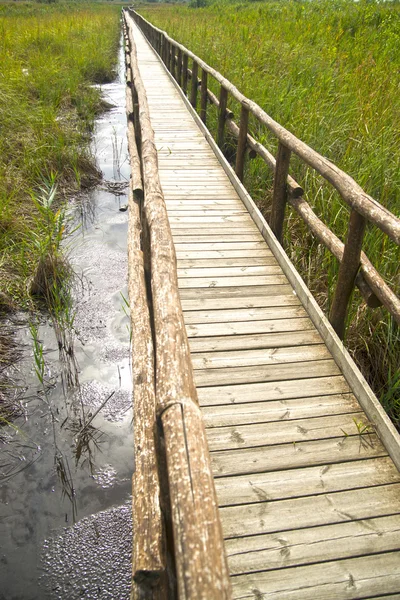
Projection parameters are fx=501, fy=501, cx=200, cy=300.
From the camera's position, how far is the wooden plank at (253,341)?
9.82 ft

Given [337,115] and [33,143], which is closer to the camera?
[337,115]

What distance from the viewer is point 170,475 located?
1.05m

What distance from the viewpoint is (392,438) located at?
2271 mm

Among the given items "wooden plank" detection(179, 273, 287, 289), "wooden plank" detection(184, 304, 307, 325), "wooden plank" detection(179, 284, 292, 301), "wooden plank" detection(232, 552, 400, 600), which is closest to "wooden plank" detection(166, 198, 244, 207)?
"wooden plank" detection(179, 273, 287, 289)

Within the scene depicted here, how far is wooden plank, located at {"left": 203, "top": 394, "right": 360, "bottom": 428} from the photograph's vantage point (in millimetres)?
2467

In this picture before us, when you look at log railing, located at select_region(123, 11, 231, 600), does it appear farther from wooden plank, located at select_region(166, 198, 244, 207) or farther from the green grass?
the green grass

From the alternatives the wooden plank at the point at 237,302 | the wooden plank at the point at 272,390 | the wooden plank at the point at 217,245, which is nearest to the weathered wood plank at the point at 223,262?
the wooden plank at the point at 217,245

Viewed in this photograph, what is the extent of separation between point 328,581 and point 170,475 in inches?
42.7

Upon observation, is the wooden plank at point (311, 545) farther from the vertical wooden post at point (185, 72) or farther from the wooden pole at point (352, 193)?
the vertical wooden post at point (185, 72)

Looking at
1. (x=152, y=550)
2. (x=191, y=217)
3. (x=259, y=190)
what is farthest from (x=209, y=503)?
(x=259, y=190)

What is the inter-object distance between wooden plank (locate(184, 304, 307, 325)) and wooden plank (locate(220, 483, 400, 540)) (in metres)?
1.38

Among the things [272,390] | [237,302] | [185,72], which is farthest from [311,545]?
[185,72]

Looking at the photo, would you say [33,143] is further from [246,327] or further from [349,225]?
[349,225]

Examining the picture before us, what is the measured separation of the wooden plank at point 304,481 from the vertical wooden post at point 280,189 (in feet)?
Answer: 7.86
